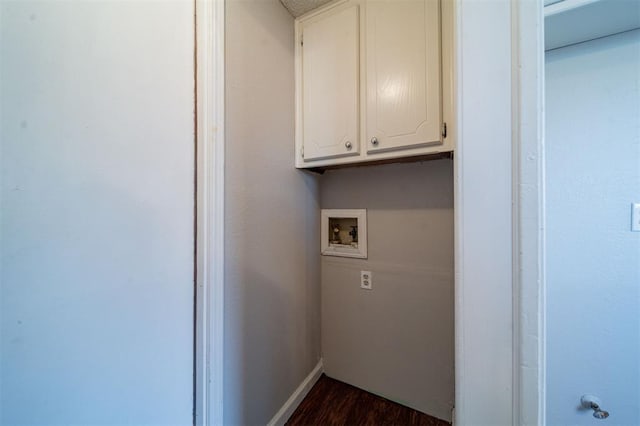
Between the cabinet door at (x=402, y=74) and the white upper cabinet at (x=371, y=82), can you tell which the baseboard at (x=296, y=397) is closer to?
the white upper cabinet at (x=371, y=82)

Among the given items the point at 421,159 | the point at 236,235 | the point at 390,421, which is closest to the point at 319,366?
the point at 390,421

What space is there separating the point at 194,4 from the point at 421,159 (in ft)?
3.98

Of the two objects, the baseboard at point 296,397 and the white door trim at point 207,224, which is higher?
the white door trim at point 207,224

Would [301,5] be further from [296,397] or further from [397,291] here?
[296,397]

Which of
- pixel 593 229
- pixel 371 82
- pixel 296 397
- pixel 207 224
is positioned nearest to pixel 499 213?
pixel 207 224

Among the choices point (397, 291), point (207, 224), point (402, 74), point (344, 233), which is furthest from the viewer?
point (344, 233)

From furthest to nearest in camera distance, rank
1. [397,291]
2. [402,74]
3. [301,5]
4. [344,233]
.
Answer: [344,233]
[397,291]
[301,5]
[402,74]

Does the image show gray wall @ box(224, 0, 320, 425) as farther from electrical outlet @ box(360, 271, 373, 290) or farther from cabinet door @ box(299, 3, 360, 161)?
electrical outlet @ box(360, 271, 373, 290)

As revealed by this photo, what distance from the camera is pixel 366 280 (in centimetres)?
148

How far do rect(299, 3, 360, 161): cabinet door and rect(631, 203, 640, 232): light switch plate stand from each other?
108cm

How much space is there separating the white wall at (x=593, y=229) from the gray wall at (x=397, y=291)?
412mm

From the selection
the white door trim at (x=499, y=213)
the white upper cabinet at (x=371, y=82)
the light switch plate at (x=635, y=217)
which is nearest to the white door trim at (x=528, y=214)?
the white door trim at (x=499, y=213)

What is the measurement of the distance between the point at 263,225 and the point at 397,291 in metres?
0.92

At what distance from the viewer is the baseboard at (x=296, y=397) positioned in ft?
3.92
